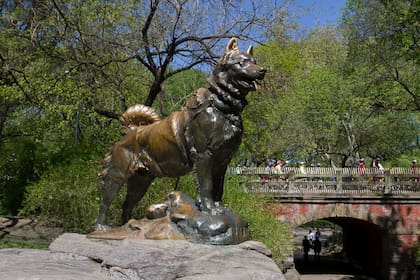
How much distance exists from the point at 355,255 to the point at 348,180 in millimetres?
11404

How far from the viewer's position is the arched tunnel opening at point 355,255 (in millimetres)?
25219

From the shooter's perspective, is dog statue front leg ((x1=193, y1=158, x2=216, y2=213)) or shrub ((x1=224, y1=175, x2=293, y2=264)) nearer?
dog statue front leg ((x1=193, y1=158, x2=216, y2=213))

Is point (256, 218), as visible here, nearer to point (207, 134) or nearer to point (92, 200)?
point (92, 200)

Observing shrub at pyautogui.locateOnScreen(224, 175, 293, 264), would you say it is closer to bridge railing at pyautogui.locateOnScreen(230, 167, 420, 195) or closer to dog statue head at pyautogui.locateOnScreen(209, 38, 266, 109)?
dog statue head at pyautogui.locateOnScreen(209, 38, 266, 109)

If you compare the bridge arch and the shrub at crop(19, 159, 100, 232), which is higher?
the shrub at crop(19, 159, 100, 232)

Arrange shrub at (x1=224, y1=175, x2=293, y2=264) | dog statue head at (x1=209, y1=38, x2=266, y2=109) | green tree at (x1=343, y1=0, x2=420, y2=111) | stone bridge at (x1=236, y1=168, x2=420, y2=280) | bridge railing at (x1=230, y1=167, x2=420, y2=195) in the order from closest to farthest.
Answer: dog statue head at (x1=209, y1=38, x2=266, y2=109) < shrub at (x1=224, y1=175, x2=293, y2=264) < green tree at (x1=343, y1=0, x2=420, y2=111) < bridge railing at (x1=230, y1=167, x2=420, y2=195) < stone bridge at (x1=236, y1=168, x2=420, y2=280)

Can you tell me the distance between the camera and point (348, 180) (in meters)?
22.9

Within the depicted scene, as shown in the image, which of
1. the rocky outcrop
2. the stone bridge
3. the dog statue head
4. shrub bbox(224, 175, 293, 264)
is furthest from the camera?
the stone bridge

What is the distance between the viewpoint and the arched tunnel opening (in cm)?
2522

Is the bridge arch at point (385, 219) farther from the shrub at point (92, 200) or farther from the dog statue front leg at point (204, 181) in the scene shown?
the dog statue front leg at point (204, 181)

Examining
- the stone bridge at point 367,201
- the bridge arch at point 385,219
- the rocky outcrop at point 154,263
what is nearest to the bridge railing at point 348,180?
the stone bridge at point 367,201

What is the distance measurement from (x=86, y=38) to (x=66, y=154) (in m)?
3.14

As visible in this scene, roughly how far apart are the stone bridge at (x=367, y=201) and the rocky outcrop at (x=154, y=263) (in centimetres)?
1696

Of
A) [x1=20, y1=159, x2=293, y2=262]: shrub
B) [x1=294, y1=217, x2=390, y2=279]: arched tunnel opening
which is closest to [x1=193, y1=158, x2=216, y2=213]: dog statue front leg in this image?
[x1=20, y1=159, x2=293, y2=262]: shrub
